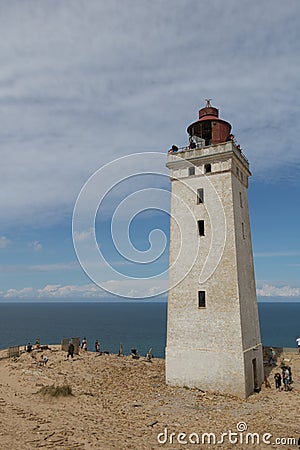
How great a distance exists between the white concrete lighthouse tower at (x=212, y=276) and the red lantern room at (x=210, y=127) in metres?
0.09

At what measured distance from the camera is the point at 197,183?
2719 cm

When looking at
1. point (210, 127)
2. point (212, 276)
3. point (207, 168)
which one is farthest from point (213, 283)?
point (210, 127)

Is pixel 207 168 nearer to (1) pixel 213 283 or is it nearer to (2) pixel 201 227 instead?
(2) pixel 201 227

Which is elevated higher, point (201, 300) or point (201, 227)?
point (201, 227)

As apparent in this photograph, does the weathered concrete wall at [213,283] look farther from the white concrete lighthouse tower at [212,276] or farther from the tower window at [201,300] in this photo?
the tower window at [201,300]

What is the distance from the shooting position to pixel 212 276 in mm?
25203

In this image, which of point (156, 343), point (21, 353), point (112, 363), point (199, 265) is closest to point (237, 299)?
point (199, 265)

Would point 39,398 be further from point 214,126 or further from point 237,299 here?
point 214,126

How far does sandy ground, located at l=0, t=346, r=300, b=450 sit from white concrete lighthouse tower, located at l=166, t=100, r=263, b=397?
65.1 inches

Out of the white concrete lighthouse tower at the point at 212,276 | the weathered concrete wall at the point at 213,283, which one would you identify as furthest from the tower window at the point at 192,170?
the weathered concrete wall at the point at 213,283

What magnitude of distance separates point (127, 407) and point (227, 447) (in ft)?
23.4

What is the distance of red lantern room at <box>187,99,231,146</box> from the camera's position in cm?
2798

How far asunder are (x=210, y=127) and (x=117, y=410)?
22.0 metres

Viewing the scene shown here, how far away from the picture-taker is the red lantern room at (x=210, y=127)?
28.0 meters
